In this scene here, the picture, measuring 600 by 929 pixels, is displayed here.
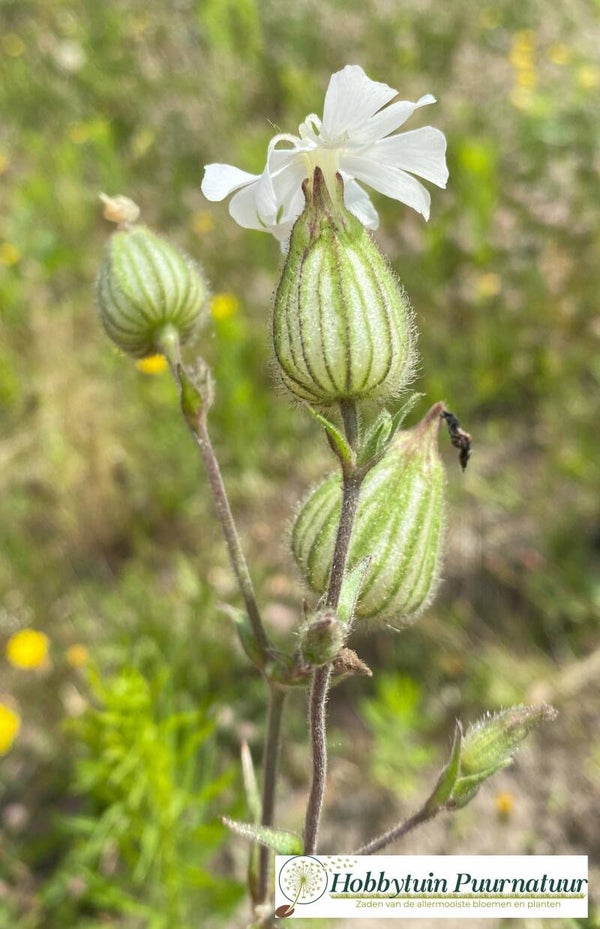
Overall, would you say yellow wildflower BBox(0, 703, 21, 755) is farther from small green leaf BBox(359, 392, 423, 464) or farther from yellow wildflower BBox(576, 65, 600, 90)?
yellow wildflower BBox(576, 65, 600, 90)

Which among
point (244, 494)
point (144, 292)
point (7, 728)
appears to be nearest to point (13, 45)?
point (244, 494)

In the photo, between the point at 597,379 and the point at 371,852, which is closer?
the point at 371,852

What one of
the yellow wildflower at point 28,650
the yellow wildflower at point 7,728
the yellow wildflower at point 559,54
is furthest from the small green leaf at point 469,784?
the yellow wildflower at point 559,54

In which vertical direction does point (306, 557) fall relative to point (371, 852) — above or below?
above

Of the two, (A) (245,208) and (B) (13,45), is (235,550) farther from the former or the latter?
(B) (13,45)

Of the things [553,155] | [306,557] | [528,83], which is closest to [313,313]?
[306,557]

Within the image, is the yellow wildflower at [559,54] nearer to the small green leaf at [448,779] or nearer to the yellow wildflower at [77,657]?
the yellow wildflower at [77,657]

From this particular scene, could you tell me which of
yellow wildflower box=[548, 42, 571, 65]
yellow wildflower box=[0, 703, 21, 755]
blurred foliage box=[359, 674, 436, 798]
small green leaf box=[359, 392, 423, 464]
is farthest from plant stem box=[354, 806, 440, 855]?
yellow wildflower box=[548, 42, 571, 65]

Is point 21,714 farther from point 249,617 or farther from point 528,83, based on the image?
point 528,83
